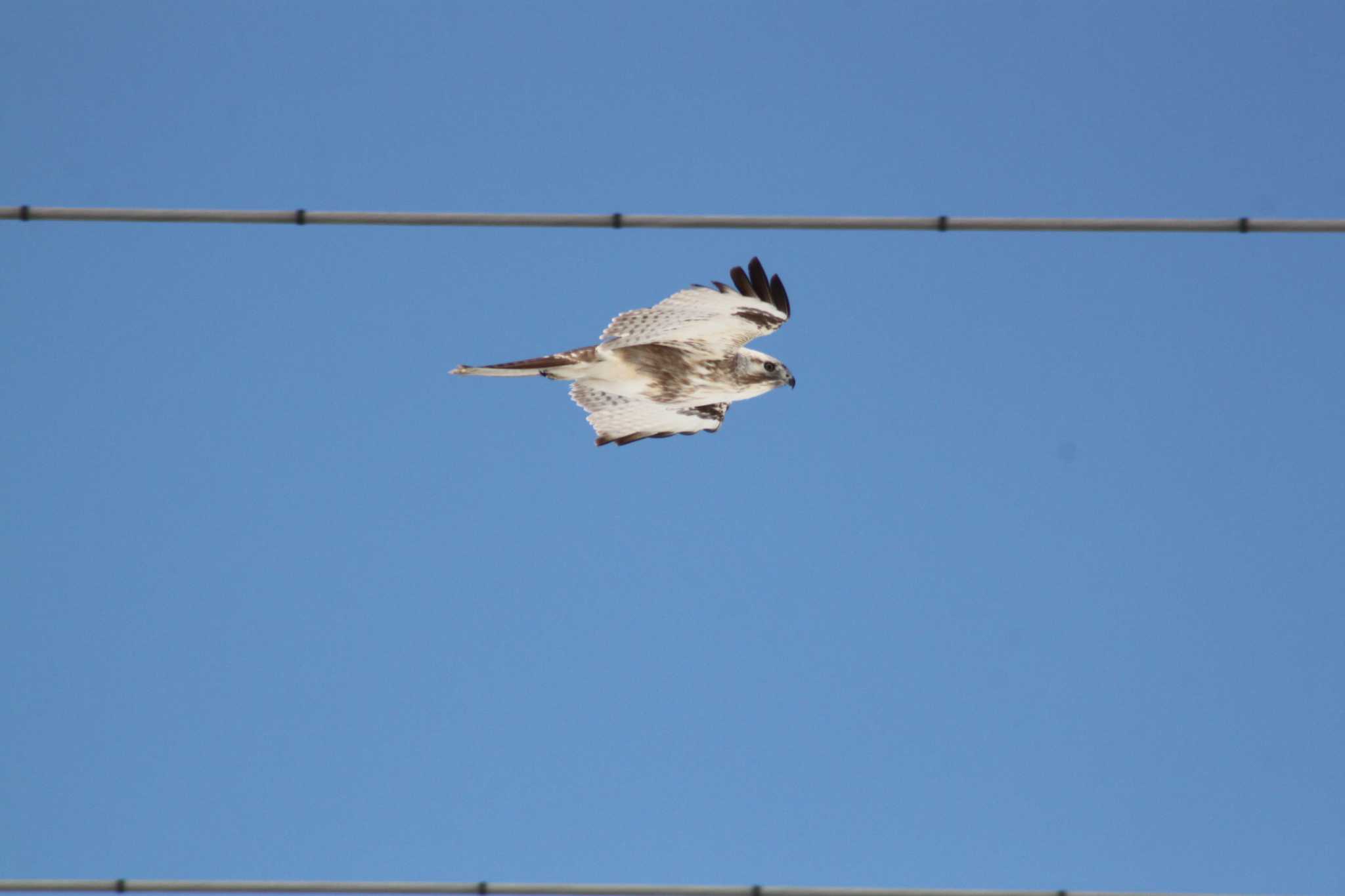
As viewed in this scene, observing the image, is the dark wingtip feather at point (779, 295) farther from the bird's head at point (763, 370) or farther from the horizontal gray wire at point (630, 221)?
the horizontal gray wire at point (630, 221)

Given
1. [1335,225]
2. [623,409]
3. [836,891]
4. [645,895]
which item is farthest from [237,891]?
[623,409]

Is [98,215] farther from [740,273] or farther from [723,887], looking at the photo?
[740,273]

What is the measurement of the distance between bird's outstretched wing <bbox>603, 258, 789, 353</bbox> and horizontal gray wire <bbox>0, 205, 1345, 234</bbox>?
14.8 feet

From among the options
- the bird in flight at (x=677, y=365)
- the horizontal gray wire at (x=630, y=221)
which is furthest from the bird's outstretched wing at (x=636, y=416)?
the horizontal gray wire at (x=630, y=221)

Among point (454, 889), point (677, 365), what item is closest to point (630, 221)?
point (454, 889)

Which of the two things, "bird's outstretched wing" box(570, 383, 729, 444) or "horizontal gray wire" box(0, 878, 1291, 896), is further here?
Answer: "bird's outstretched wing" box(570, 383, 729, 444)

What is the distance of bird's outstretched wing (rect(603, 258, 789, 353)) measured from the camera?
9531 mm

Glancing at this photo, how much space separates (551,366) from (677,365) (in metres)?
0.92

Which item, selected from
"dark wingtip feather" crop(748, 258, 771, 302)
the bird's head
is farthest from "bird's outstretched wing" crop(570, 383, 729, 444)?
"dark wingtip feather" crop(748, 258, 771, 302)

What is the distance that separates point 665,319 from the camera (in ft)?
32.1

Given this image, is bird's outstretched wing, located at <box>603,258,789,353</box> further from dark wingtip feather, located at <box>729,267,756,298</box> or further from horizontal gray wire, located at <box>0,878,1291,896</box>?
horizontal gray wire, located at <box>0,878,1291,896</box>

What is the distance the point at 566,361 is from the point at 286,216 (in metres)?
5.48

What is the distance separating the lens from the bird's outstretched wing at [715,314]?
9.53 metres

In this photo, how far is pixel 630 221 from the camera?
484 centimetres
